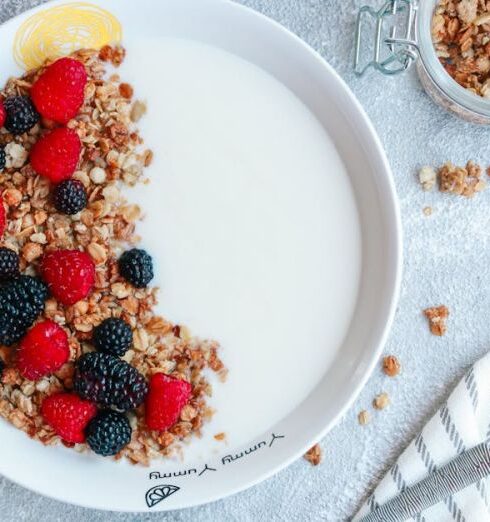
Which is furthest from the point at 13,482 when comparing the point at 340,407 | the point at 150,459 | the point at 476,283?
the point at 476,283

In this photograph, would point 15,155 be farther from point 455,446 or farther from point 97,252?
point 455,446

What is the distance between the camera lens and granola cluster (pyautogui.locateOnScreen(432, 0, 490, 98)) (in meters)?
1.04

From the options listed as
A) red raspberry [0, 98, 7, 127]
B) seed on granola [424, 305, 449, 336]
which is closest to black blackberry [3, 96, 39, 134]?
red raspberry [0, 98, 7, 127]

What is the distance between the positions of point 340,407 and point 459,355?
217mm

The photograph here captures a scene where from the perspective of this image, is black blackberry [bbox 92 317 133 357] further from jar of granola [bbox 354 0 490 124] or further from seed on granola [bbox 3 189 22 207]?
Answer: jar of granola [bbox 354 0 490 124]

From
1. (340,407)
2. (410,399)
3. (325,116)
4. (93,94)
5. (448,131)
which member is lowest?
(410,399)

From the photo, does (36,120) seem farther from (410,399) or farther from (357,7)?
(410,399)

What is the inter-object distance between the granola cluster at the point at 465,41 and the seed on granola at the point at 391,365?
0.37m

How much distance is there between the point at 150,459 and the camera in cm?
102

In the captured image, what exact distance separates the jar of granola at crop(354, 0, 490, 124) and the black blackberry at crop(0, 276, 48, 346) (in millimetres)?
512

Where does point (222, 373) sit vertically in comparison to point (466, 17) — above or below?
below

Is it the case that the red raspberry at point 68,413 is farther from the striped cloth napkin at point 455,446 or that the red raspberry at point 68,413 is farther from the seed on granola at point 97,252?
the striped cloth napkin at point 455,446

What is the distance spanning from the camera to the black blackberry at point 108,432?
0.95m

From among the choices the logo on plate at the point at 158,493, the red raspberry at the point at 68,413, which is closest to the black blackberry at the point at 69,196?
the red raspberry at the point at 68,413
